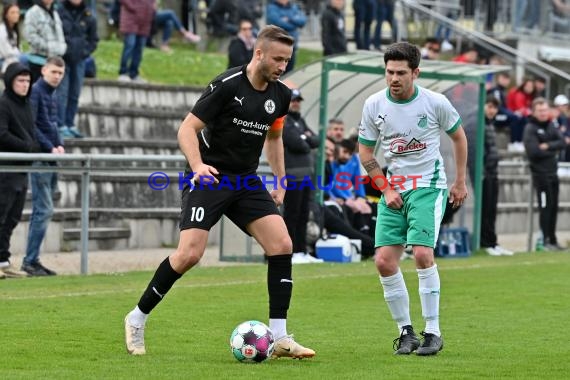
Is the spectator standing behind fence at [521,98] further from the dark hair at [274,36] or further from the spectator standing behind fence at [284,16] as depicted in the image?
the dark hair at [274,36]

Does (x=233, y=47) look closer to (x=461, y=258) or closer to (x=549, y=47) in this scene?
(x=461, y=258)

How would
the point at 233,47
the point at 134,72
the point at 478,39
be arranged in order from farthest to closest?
1. the point at 478,39
2. the point at 134,72
3. the point at 233,47

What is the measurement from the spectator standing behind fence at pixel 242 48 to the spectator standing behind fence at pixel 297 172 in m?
3.61

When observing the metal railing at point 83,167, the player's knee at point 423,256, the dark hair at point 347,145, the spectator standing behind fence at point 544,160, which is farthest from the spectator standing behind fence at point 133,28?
the player's knee at point 423,256

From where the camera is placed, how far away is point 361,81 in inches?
803

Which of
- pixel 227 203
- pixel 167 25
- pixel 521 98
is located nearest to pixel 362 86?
pixel 167 25

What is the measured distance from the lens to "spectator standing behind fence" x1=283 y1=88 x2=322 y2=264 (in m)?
17.4

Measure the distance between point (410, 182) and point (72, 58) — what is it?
11125 mm

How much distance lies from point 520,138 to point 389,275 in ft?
61.8

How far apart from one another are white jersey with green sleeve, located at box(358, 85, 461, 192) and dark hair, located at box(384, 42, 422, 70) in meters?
0.28

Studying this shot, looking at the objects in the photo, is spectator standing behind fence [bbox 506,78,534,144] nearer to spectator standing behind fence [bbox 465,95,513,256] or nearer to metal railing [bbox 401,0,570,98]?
metal railing [bbox 401,0,570,98]

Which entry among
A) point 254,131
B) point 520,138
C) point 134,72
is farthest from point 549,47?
point 254,131

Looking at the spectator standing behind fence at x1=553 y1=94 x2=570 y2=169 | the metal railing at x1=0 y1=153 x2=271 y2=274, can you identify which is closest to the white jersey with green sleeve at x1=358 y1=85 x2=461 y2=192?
the metal railing at x1=0 y1=153 x2=271 y2=274

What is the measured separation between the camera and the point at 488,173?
2148 cm
